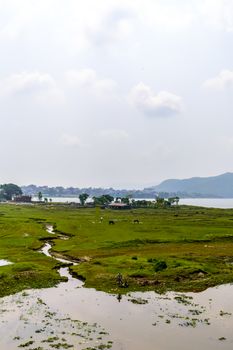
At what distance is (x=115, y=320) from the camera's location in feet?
136

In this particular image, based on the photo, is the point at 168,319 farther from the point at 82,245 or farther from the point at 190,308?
the point at 82,245

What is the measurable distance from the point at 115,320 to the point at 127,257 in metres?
29.1

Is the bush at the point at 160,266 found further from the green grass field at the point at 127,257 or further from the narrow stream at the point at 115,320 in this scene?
the narrow stream at the point at 115,320

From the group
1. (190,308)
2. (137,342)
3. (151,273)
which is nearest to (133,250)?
(151,273)

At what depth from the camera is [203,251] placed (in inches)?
3118

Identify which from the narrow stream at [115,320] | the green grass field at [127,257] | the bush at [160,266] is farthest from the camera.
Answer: the bush at [160,266]

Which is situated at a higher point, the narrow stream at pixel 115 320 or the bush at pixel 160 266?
the bush at pixel 160 266

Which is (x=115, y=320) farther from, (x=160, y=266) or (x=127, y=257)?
(x=127, y=257)

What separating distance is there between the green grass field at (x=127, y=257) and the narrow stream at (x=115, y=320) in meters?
4.07

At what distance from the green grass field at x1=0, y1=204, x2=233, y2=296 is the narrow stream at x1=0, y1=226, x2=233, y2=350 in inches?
160

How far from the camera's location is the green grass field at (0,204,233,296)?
56.3m

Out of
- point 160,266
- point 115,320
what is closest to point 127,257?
point 160,266

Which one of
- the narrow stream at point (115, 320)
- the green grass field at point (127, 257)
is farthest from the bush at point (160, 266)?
the narrow stream at point (115, 320)

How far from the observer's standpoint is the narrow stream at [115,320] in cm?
3541
